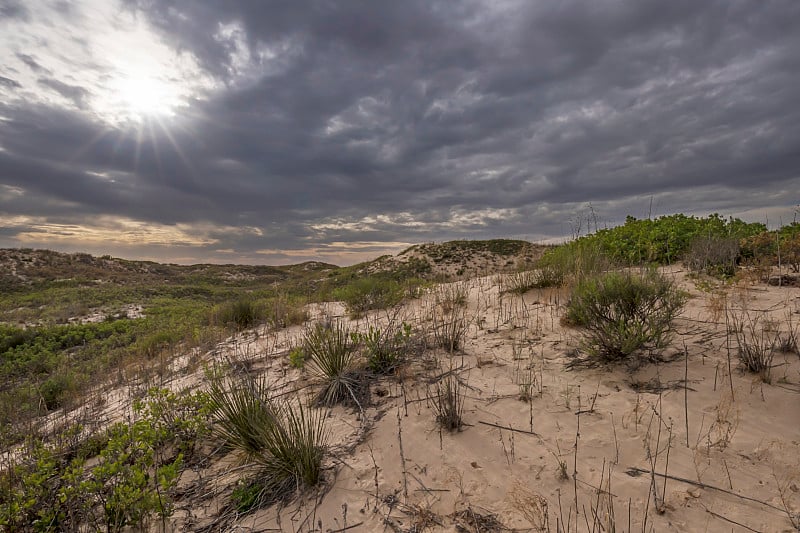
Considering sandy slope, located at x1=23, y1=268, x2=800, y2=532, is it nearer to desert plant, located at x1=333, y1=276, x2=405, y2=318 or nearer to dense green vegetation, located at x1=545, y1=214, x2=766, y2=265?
desert plant, located at x1=333, y1=276, x2=405, y2=318

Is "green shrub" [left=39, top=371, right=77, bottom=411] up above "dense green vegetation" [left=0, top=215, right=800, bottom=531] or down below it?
below

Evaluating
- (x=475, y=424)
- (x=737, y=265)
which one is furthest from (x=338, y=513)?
(x=737, y=265)

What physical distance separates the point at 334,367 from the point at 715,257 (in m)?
7.39

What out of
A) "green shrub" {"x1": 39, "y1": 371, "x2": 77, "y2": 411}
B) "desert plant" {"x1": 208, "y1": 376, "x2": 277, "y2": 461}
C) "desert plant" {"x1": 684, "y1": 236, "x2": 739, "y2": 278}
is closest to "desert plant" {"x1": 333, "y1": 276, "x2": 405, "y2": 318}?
"desert plant" {"x1": 208, "y1": 376, "x2": 277, "y2": 461}

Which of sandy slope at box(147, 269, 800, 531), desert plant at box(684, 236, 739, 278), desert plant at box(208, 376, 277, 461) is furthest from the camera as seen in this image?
desert plant at box(684, 236, 739, 278)

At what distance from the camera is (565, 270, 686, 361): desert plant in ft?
12.2

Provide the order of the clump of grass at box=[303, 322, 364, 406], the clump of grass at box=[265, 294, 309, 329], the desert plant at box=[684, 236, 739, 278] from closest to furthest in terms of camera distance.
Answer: the clump of grass at box=[303, 322, 364, 406] → the desert plant at box=[684, 236, 739, 278] → the clump of grass at box=[265, 294, 309, 329]

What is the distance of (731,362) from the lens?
3.52 metres

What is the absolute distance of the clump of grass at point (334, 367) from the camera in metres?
3.91

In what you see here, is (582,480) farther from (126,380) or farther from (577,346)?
(126,380)

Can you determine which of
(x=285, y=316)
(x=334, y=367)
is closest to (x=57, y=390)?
(x=285, y=316)

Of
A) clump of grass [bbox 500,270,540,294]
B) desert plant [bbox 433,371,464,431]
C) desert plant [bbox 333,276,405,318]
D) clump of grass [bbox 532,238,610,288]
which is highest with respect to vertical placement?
clump of grass [bbox 532,238,610,288]

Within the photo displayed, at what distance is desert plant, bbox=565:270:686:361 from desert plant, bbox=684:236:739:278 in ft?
11.6

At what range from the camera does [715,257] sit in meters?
6.98
